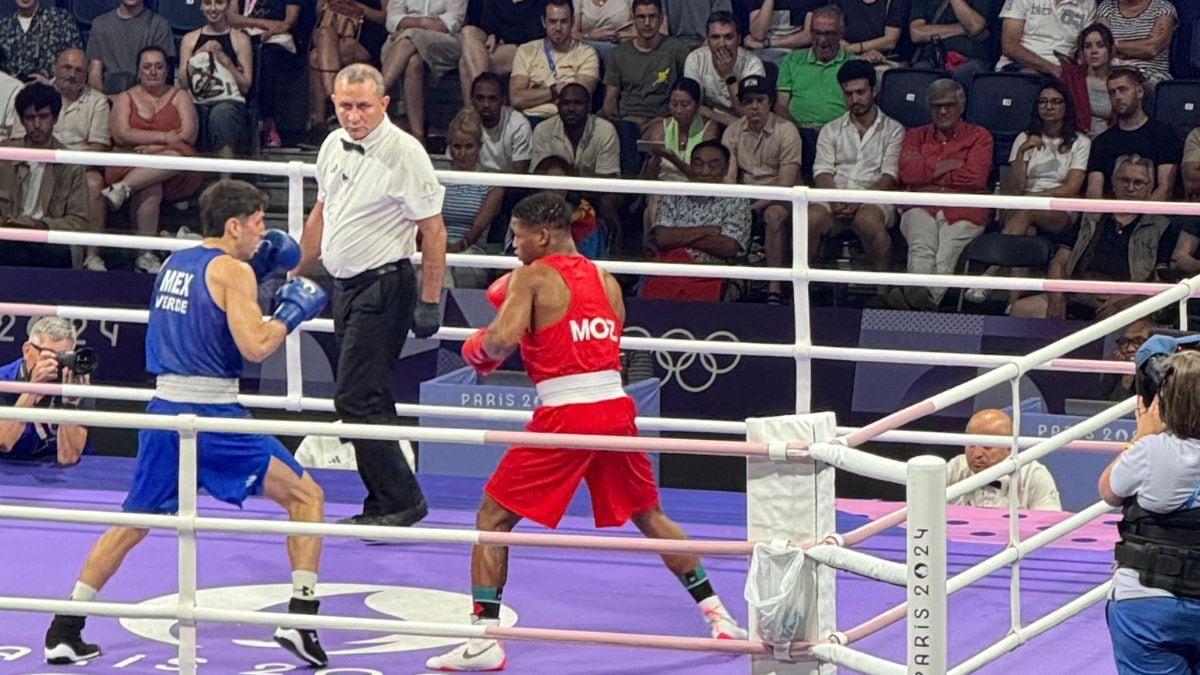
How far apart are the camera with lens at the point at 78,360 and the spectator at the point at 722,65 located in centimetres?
415

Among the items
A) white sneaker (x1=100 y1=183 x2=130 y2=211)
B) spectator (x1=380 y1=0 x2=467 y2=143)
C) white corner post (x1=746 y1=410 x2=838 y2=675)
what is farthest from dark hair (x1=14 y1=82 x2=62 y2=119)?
white corner post (x1=746 y1=410 x2=838 y2=675)

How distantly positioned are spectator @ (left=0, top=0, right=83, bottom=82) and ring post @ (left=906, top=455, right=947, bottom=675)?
838cm

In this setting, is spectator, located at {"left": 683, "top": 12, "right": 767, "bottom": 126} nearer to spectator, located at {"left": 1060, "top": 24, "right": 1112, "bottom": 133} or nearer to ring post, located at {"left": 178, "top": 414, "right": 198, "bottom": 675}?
spectator, located at {"left": 1060, "top": 24, "right": 1112, "bottom": 133}

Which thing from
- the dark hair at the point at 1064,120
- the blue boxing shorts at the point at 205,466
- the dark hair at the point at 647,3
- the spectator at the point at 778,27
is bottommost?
the blue boxing shorts at the point at 205,466

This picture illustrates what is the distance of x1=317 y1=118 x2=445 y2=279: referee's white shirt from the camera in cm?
604

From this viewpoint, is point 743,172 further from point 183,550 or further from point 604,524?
point 183,550

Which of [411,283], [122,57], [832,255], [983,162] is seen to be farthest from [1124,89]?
[122,57]

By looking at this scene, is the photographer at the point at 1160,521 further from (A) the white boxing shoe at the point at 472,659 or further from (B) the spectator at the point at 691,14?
(B) the spectator at the point at 691,14

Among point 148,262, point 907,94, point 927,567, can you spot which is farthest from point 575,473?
point 907,94

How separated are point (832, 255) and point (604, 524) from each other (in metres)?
4.73

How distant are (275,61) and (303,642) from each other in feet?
21.5

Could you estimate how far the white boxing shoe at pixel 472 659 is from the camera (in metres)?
5.23

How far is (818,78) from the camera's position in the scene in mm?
10242

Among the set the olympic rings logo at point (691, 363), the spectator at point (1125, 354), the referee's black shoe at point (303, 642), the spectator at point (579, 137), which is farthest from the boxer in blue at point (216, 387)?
the spectator at point (579, 137)
